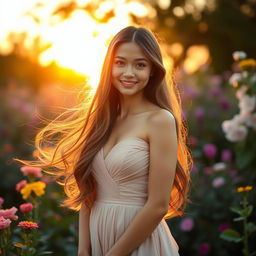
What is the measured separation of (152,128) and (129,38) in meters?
0.45

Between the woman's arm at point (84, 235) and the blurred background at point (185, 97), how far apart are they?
2.29 ft

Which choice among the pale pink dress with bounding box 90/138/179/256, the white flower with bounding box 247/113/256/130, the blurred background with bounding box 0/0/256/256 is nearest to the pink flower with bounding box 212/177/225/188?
the blurred background with bounding box 0/0/256/256

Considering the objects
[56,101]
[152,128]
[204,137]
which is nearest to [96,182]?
[152,128]

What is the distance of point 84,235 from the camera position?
280 centimetres

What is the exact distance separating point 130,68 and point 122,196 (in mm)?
615

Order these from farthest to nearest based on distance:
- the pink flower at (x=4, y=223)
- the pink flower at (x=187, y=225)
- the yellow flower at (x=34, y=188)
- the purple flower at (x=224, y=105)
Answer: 1. the purple flower at (x=224, y=105)
2. the pink flower at (x=187, y=225)
3. the yellow flower at (x=34, y=188)
4. the pink flower at (x=4, y=223)

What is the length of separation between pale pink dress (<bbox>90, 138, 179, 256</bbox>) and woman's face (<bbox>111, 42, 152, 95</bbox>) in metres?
0.26

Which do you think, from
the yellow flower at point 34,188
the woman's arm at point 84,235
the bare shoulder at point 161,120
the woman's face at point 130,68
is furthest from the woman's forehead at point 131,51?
the yellow flower at point 34,188

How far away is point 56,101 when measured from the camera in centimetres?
1025

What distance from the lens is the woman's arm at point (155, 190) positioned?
8.22ft

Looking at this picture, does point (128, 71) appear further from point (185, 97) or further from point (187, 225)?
point (185, 97)

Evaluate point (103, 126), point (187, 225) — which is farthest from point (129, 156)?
point (187, 225)

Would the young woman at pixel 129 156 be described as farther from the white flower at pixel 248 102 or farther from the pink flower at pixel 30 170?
the white flower at pixel 248 102

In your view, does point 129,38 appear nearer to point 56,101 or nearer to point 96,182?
point 96,182
